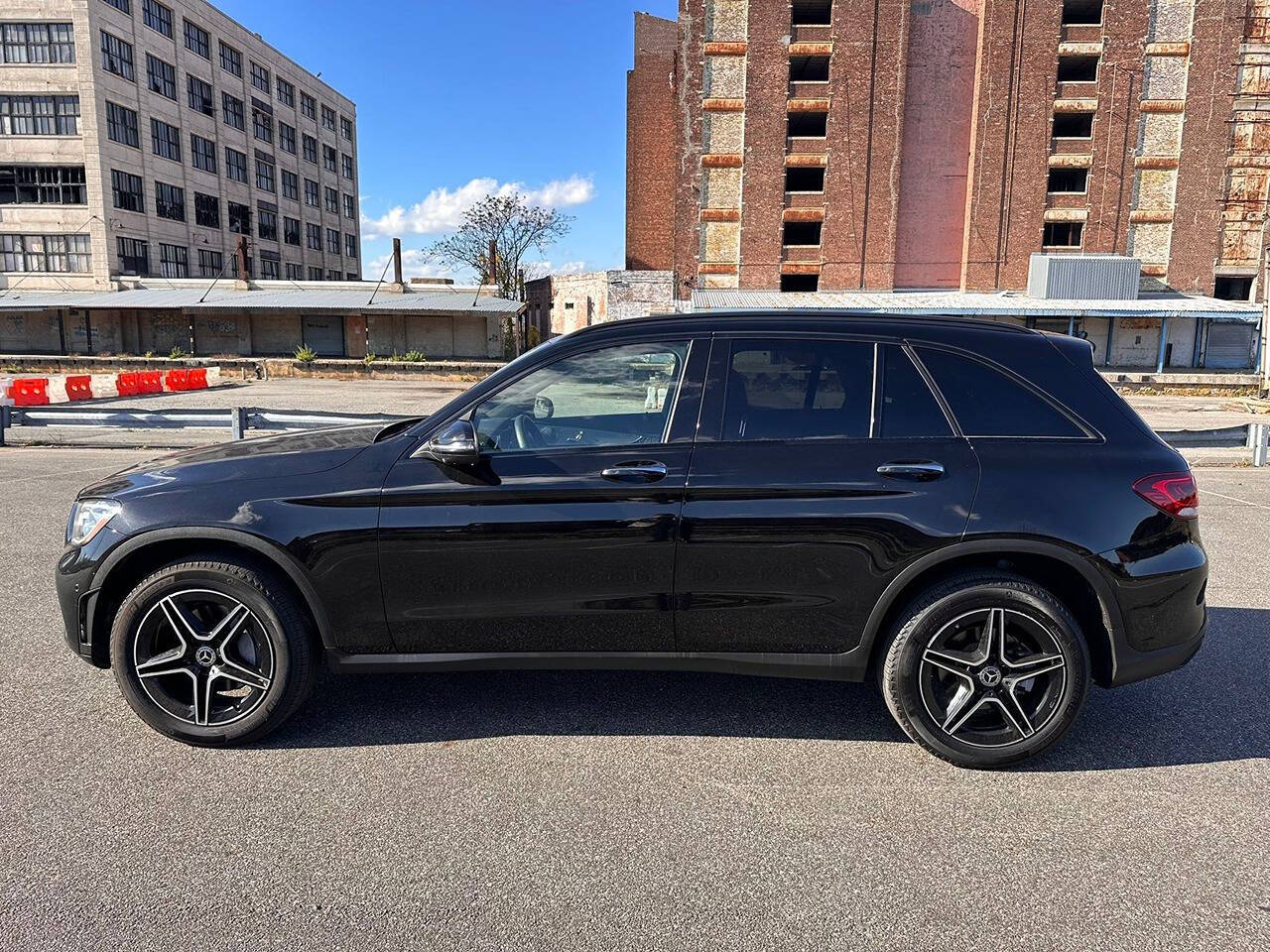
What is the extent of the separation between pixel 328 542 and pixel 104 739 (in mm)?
1421

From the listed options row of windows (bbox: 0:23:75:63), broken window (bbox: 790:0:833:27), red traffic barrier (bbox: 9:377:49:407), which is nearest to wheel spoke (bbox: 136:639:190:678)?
red traffic barrier (bbox: 9:377:49:407)

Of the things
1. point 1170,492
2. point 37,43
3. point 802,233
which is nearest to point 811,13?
point 802,233

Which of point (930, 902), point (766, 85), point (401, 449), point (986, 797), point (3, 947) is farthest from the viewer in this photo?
point (766, 85)

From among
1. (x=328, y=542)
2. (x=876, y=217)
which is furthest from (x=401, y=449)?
(x=876, y=217)

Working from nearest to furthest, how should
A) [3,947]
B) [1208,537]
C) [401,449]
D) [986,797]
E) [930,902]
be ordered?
[3,947] → [930,902] → [986,797] → [401,449] → [1208,537]

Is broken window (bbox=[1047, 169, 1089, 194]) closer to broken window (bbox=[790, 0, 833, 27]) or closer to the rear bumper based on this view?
broken window (bbox=[790, 0, 833, 27])

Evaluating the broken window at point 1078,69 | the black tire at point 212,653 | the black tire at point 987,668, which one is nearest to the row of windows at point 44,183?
the broken window at point 1078,69

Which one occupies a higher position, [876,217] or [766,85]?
[766,85]

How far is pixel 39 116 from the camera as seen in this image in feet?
153

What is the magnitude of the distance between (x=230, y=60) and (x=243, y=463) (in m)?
69.4

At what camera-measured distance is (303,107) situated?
234 ft

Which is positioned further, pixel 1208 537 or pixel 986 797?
pixel 1208 537

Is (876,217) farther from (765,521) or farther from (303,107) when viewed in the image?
(303,107)

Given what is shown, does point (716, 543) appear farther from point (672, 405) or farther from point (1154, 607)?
point (1154, 607)
